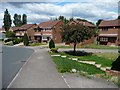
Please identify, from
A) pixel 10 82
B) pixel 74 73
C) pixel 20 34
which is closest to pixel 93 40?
pixel 20 34

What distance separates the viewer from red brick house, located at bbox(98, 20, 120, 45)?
58.9 m

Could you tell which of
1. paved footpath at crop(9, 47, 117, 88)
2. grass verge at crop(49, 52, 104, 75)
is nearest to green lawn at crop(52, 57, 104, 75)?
grass verge at crop(49, 52, 104, 75)

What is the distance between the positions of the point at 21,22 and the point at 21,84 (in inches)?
3915

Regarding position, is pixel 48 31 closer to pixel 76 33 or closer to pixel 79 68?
pixel 76 33

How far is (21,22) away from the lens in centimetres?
11331

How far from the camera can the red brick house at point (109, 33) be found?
58.9m

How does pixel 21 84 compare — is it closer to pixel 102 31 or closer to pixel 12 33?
pixel 102 31

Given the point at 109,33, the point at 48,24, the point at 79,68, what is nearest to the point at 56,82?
the point at 79,68

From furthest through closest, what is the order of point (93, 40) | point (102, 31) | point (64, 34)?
point (93, 40), point (102, 31), point (64, 34)

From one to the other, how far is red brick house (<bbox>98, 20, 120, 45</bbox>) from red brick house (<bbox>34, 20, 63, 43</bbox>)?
1397 cm

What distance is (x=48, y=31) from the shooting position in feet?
239

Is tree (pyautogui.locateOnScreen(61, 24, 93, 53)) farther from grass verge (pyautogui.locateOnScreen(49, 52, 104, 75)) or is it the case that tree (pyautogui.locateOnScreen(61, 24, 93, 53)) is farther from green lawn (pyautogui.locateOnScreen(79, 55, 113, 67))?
grass verge (pyautogui.locateOnScreen(49, 52, 104, 75))

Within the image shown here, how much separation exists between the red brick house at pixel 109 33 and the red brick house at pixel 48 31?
1397cm

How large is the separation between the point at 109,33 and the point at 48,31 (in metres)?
19.9
